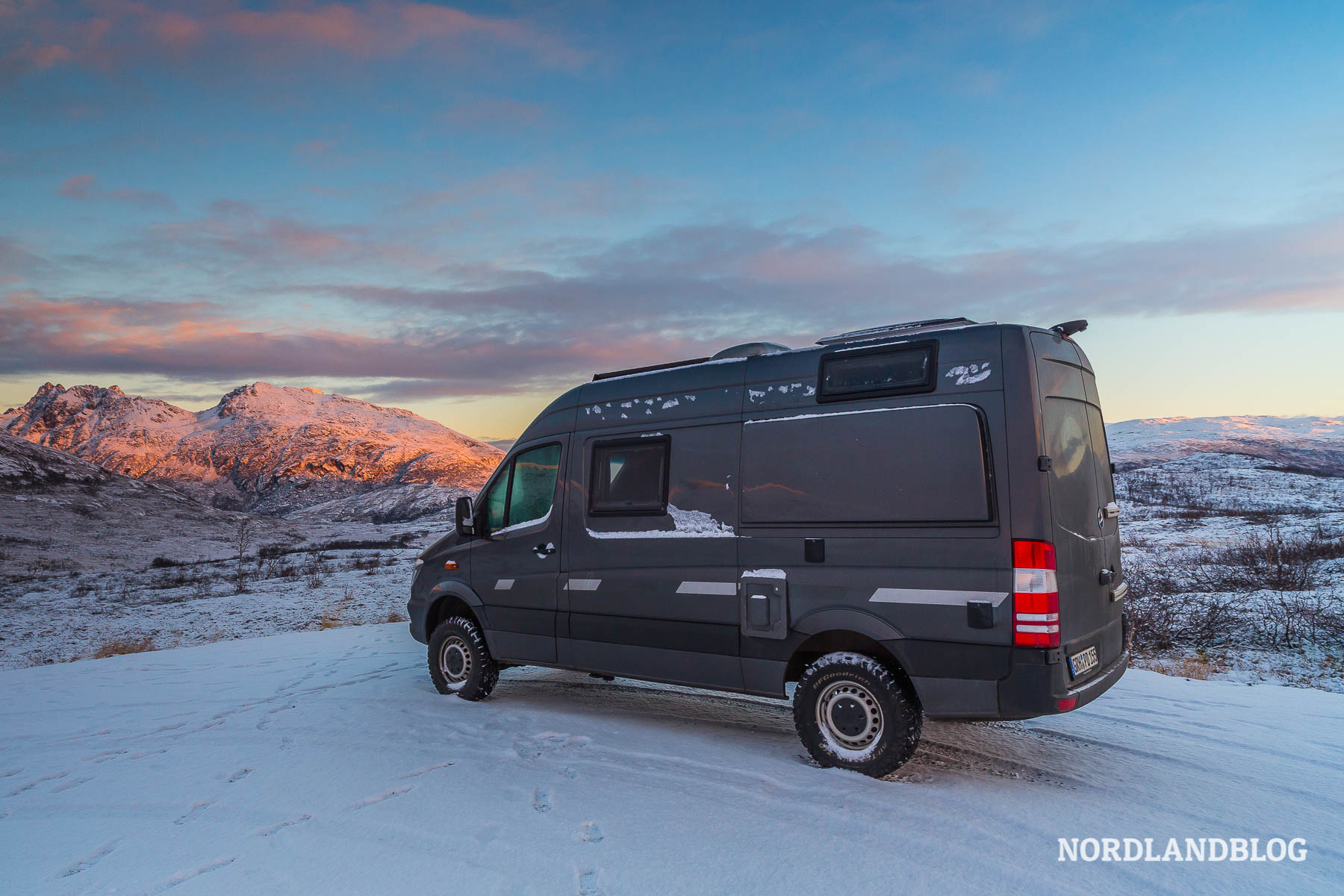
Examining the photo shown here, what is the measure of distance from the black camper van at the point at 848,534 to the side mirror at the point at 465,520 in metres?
0.61

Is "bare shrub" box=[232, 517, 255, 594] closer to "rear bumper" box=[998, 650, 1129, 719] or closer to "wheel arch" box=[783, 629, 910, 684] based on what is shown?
"wheel arch" box=[783, 629, 910, 684]

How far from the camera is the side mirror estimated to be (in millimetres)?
6977

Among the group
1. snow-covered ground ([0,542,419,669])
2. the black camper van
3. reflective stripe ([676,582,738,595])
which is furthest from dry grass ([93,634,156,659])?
reflective stripe ([676,582,738,595])

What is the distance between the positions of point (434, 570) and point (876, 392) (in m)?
4.68

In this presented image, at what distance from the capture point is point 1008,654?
169 inches

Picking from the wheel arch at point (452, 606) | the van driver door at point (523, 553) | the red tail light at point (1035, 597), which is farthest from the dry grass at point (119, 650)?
the red tail light at point (1035, 597)

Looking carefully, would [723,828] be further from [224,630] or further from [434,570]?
[224,630]

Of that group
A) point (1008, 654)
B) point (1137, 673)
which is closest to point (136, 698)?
point (1008, 654)

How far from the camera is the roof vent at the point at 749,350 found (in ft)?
19.0

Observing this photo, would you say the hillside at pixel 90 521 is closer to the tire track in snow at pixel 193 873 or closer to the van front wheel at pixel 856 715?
the tire track in snow at pixel 193 873

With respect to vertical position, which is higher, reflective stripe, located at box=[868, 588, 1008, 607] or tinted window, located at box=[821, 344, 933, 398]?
tinted window, located at box=[821, 344, 933, 398]

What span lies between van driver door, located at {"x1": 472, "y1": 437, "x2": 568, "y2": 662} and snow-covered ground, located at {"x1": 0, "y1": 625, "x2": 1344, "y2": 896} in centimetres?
62

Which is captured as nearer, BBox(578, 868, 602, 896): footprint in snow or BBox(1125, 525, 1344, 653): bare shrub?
BBox(578, 868, 602, 896): footprint in snow

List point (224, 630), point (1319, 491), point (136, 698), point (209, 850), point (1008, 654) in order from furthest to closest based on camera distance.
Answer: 1. point (1319, 491)
2. point (224, 630)
3. point (136, 698)
4. point (1008, 654)
5. point (209, 850)
